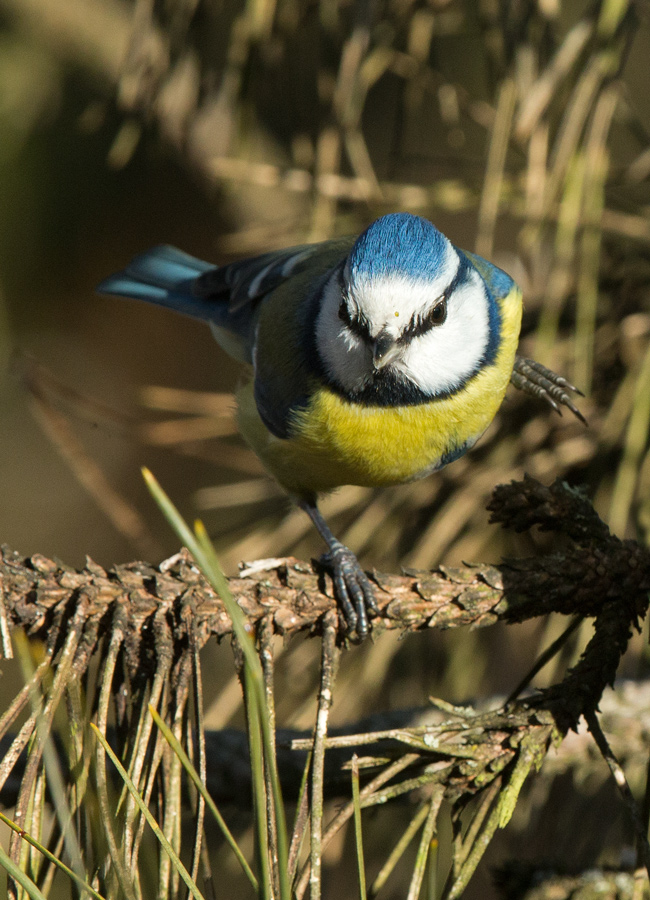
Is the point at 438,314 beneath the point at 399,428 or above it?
above

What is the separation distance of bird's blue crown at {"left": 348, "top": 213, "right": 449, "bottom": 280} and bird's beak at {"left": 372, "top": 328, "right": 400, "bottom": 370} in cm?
8

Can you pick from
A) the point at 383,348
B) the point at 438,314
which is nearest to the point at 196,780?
the point at 383,348

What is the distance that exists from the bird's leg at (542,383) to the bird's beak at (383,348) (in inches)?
10.7

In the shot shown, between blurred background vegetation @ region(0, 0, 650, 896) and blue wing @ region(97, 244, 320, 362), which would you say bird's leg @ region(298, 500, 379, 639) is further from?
blue wing @ region(97, 244, 320, 362)

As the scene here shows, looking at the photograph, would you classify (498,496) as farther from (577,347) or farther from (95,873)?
(95,873)

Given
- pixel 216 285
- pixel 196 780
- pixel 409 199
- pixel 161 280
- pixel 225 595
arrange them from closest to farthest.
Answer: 1. pixel 225 595
2. pixel 196 780
3. pixel 409 199
4. pixel 216 285
5. pixel 161 280

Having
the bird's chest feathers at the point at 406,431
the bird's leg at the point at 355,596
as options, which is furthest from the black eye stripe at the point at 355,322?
the bird's leg at the point at 355,596

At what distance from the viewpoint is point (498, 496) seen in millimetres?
965

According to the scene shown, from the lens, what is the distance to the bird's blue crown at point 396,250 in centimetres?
120

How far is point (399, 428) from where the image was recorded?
4.36 feet

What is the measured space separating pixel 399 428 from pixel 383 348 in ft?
0.55

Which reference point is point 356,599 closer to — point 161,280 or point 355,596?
point 355,596

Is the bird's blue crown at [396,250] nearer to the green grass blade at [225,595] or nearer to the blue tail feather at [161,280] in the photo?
the green grass blade at [225,595]

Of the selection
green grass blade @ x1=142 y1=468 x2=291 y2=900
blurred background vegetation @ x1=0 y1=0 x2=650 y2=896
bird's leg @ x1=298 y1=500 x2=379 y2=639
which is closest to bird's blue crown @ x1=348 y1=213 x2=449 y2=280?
blurred background vegetation @ x1=0 y1=0 x2=650 y2=896
